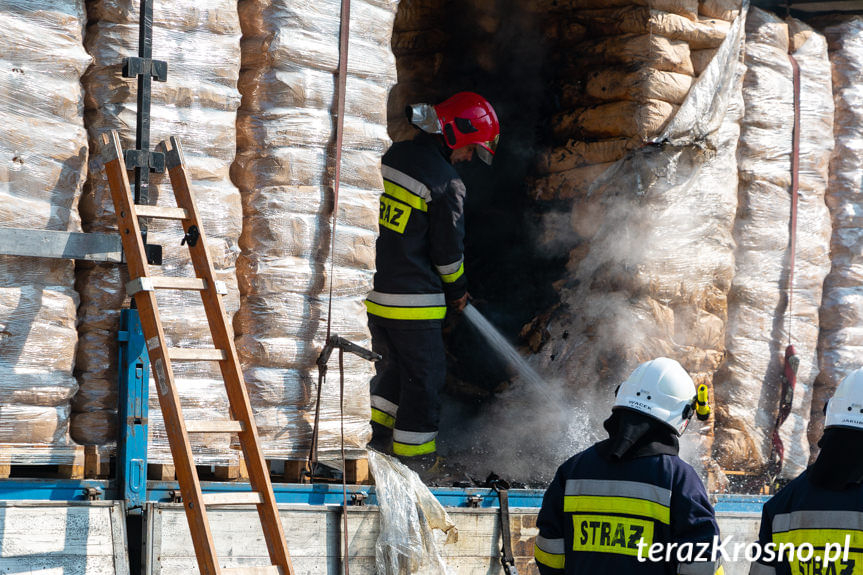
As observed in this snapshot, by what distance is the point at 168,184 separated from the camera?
4.73 m

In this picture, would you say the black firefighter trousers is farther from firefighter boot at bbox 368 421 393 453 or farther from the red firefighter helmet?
the red firefighter helmet

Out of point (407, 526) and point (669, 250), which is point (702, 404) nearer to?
point (407, 526)

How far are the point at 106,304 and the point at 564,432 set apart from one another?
3.52 metres

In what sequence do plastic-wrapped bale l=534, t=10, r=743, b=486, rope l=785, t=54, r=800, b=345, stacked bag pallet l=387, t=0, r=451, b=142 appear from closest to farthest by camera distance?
plastic-wrapped bale l=534, t=10, r=743, b=486 < rope l=785, t=54, r=800, b=345 < stacked bag pallet l=387, t=0, r=451, b=142

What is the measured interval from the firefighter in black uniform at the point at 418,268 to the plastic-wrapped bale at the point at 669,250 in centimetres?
105

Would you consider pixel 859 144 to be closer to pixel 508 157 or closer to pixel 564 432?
pixel 508 157

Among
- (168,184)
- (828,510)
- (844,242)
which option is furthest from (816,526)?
(844,242)

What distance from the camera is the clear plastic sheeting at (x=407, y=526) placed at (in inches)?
200

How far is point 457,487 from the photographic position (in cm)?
564

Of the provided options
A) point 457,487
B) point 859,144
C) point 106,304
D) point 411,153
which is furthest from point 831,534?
point 859,144

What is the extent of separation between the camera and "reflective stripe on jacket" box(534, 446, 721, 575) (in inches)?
157

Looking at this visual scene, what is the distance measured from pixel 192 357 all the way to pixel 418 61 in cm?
459

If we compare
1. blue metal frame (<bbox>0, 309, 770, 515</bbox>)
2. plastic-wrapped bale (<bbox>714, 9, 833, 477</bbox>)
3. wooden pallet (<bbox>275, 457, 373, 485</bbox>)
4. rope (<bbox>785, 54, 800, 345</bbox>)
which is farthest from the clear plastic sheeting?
rope (<bbox>785, 54, 800, 345</bbox>)

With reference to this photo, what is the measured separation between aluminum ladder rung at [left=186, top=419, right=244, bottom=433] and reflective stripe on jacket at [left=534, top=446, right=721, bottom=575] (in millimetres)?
1240
